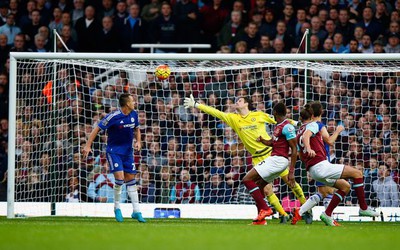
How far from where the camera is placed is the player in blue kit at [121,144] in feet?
46.5

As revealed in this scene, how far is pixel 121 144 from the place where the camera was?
1433 cm

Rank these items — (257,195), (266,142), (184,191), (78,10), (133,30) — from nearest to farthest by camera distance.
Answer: (257,195)
(266,142)
(184,191)
(133,30)
(78,10)

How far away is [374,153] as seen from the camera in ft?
55.2

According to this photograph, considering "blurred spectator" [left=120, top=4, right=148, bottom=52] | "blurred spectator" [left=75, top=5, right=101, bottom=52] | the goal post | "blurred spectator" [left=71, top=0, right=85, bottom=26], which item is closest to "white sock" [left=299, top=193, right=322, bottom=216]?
the goal post

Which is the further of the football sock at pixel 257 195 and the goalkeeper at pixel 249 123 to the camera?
the goalkeeper at pixel 249 123

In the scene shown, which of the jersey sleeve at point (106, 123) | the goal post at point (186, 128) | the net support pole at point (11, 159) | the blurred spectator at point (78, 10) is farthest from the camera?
the blurred spectator at point (78, 10)

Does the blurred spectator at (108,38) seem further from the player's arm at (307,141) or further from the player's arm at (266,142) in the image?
the player's arm at (307,141)

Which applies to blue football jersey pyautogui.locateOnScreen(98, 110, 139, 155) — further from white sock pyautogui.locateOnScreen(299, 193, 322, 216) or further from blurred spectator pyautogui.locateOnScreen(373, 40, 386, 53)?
blurred spectator pyautogui.locateOnScreen(373, 40, 386, 53)

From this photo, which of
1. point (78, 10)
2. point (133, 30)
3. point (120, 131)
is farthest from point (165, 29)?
point (120, 131)

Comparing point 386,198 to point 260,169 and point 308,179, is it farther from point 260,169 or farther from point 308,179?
point 260,169

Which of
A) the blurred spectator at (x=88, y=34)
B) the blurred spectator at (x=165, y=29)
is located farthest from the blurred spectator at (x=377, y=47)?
the blurred spectator at (x=88, y=34)

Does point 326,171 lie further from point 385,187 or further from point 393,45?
point 393,45

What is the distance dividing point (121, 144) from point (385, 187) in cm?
525

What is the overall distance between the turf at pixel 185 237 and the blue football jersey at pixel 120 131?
2075mm
